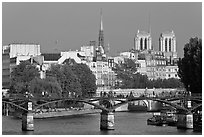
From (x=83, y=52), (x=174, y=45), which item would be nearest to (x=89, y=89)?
(x=83, y=52)

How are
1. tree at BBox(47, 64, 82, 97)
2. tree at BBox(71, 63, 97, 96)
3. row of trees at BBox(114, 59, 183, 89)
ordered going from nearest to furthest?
tree at BBox(47, 64, 82, 97) < tree at BBox(71, 63, 97, 96) < row of trees at BBox(114, 59, 183, 89)

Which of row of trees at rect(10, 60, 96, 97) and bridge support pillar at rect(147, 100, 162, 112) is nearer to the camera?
row of trees at rect(10, 60, 96, 97)

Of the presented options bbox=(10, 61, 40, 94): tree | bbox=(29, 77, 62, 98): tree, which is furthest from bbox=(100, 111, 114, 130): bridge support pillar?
bbox=(10, 61, 40, 94): tree

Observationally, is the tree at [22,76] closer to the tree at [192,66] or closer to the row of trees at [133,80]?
the row of trees at [133,80]

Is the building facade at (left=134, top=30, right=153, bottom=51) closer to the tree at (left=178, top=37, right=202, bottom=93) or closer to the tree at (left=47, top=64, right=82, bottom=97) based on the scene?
the tree at (left=47, top=64, right=82, bottom=97)

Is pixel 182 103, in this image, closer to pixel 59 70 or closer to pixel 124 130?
pixel 124 130

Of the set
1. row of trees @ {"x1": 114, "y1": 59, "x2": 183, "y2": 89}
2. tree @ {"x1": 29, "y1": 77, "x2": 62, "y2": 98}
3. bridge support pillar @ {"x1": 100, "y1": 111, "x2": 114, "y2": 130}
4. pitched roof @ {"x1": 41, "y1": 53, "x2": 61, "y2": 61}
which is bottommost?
bridge support pillar @ {"x1": 100, "y1": 111, "x2": 114, "y2": 130}

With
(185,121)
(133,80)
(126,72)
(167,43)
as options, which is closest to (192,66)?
(185,121)
